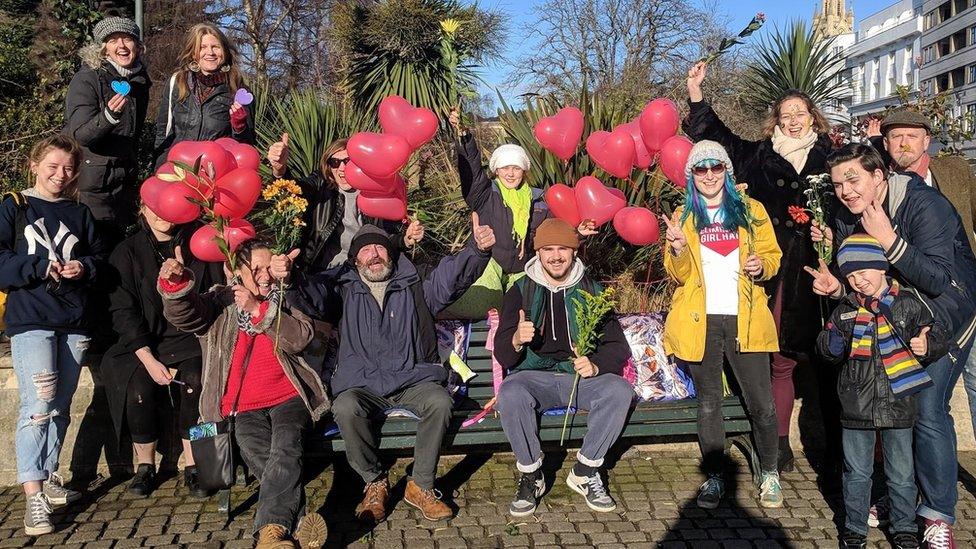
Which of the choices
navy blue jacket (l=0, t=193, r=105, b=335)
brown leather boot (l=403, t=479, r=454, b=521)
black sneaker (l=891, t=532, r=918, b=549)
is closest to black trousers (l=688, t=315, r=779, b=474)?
black sneaker (l=891, t=532, r=918, b=549)

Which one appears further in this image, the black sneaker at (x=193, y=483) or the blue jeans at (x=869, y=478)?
the black sneaker at (x=193, y=483)

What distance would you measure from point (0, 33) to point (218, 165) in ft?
30.7

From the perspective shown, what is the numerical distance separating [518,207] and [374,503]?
6.56 ft

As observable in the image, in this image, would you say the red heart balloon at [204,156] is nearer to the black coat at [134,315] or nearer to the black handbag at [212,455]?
the black coat at [134,315]

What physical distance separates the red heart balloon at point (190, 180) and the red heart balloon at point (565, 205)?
215cm

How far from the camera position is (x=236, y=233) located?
414 centimetres

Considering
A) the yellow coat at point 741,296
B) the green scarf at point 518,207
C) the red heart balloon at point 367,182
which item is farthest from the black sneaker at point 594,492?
the red heart balloon at point 367,182

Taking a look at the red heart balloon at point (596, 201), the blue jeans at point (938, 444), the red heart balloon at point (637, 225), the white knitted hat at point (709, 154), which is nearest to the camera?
the blue jeans at point (938, 444)

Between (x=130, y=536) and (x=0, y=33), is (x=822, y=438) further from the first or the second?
(x=0, y=33)

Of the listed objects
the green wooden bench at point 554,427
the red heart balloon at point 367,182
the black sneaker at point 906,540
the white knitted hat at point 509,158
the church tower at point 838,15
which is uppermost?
the church tower at point 838,15

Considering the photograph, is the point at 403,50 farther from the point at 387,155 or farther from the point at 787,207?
the point at 787,207

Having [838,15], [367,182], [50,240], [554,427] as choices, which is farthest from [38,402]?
[838,15]

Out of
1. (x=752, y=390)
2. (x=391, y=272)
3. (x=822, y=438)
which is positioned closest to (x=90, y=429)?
(x=391, y=272)

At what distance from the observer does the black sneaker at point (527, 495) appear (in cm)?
407
